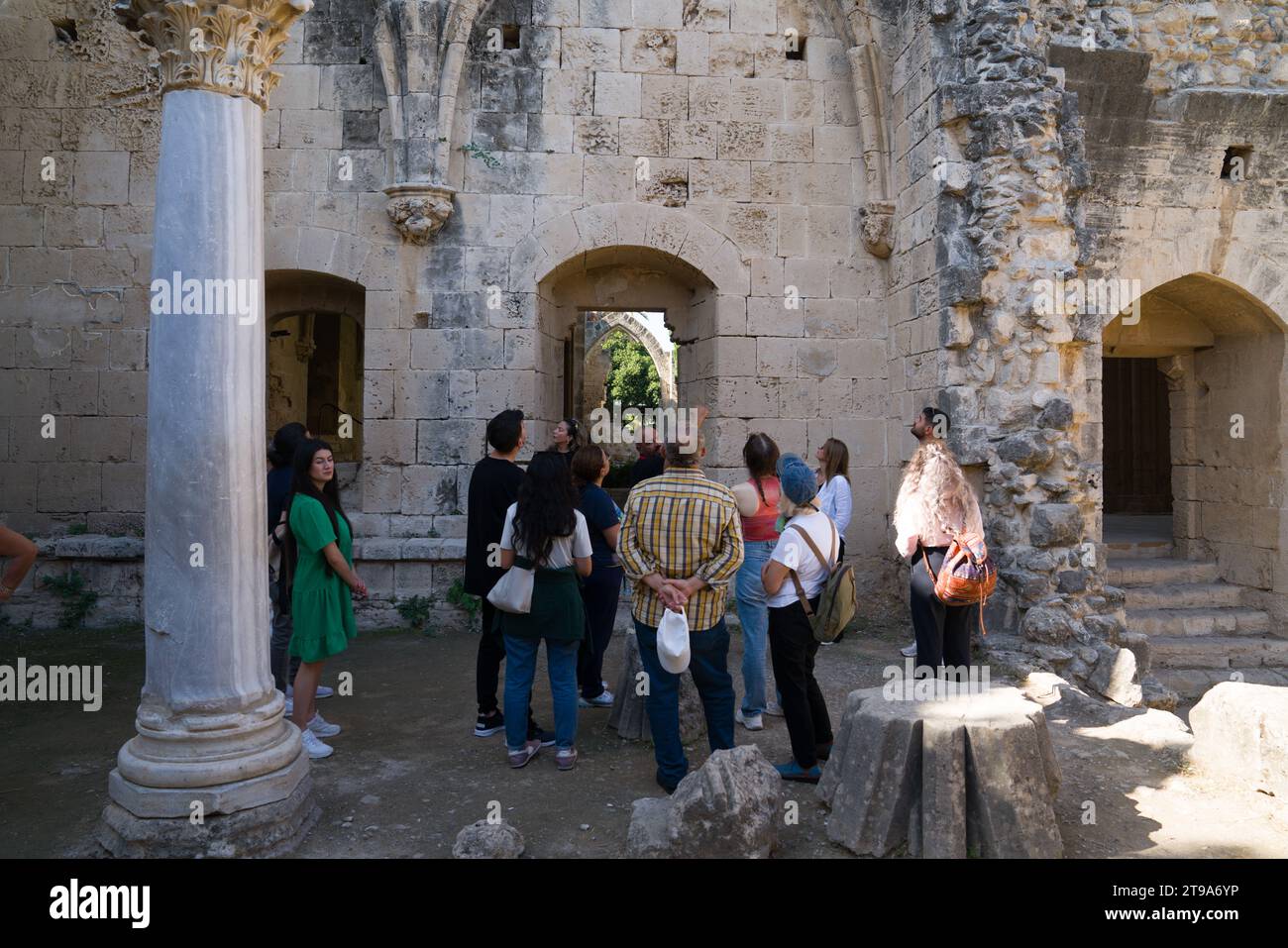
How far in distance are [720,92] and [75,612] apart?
7166 millimetres

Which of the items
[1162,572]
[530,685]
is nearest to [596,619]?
[530,685]

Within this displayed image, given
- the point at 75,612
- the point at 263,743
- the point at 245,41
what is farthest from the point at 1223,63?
the point at 75,612

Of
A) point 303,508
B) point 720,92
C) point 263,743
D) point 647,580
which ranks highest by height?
point 720,92

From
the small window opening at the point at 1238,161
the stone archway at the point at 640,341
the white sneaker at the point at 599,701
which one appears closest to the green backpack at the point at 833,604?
the white sneaker at the point at 599,701

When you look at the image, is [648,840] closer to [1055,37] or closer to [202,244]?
[202,244]

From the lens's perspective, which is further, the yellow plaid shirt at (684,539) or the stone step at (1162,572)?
the stone step at (1162,572)

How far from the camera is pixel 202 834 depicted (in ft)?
11.3

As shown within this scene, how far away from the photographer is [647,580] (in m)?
3.91

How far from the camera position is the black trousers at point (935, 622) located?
189 inches

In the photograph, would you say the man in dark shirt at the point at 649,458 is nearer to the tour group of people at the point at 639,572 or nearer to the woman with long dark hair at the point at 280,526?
the tour group of people at the point at 639,572

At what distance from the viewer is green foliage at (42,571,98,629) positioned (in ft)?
24.1

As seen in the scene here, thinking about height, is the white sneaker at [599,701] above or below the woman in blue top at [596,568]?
below

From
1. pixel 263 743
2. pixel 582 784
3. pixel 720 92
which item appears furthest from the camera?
pixel 720 92

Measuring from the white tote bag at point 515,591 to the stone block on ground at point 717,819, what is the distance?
114cm
